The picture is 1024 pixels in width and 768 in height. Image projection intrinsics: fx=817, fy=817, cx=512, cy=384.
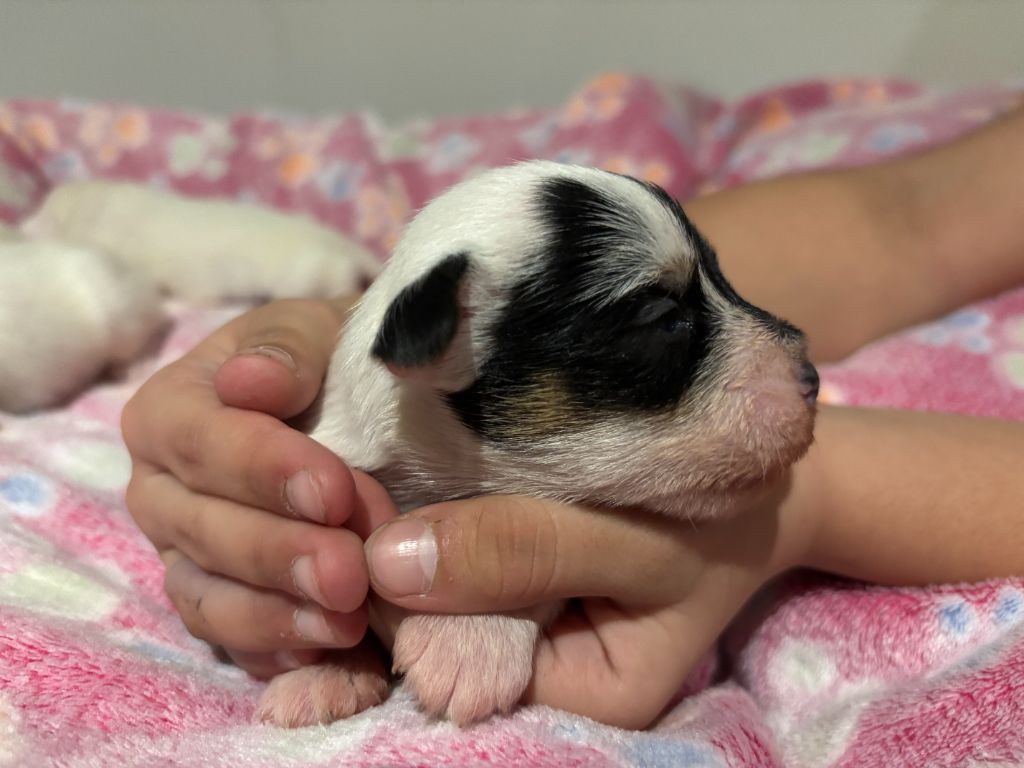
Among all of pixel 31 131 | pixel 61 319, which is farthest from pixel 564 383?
pixel 31 131

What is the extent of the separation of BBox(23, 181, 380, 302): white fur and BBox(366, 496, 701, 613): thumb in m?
1.27

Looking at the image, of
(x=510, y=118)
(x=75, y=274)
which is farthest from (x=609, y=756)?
(x=510, y=118)

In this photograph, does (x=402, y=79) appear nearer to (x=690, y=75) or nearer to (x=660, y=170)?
(x=690, y=75)

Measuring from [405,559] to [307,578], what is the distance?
127 mm

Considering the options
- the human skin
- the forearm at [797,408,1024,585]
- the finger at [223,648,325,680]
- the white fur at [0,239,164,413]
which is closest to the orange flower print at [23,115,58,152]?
the white fur at [0,239,164,413]

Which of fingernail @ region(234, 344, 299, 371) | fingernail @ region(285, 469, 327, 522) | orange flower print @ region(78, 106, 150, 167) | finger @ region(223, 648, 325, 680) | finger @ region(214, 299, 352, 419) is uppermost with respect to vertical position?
fingernail @ region(234, 344, 299, 371)

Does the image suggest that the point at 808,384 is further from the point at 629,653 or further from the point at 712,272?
the point at 629,653

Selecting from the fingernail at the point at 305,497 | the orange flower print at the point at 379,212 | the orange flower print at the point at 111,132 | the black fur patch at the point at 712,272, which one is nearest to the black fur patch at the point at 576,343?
the black fur patch at the point at 712,272

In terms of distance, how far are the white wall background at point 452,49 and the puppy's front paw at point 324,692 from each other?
2.78 meters

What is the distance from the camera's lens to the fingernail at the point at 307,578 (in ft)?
3.20

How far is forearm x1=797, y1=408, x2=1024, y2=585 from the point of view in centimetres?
126

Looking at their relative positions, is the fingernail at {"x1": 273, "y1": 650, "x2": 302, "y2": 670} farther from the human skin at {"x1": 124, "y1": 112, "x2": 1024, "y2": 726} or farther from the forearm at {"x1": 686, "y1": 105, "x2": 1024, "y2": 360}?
the forearm at {"x1": 686, "y1": 105, "x2": 1024, "y2": 360}

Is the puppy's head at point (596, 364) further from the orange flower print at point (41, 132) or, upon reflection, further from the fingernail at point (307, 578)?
the orange flower print at point (41, 132)

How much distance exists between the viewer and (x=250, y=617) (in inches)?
42.9
